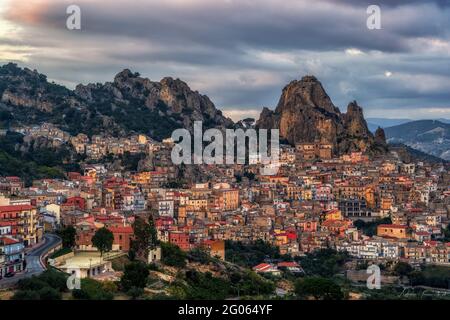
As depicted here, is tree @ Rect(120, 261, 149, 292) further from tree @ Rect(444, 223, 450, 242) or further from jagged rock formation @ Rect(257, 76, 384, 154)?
jagged rock formation @ Rect(257, 76, 384, 154)

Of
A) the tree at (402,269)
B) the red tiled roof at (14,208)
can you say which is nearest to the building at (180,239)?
the red tiled roof at (14,208)

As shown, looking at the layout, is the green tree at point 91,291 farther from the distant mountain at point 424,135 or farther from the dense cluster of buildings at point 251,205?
the distant mountain at point 424,135

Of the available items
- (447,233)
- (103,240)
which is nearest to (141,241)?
(103,240)

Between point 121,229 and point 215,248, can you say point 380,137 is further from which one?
point 121,229

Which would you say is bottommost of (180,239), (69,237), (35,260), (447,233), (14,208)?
(447,233)
